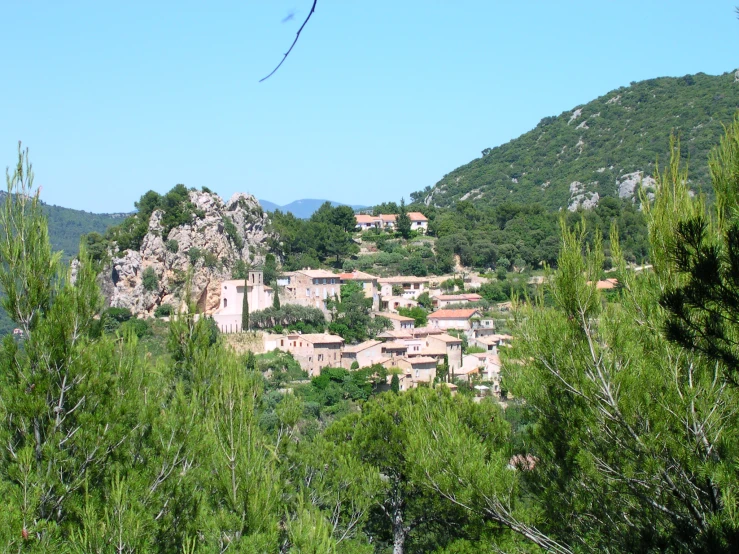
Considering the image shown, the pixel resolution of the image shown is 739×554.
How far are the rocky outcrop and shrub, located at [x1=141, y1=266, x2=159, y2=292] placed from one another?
2 cm

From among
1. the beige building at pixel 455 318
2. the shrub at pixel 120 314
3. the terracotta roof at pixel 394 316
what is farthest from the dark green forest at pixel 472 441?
the terracotta roof at pixel 394 316

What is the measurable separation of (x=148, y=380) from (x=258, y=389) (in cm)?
109

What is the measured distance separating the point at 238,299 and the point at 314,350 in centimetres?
518

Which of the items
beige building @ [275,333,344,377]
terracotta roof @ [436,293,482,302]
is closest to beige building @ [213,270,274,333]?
beige building @ [275,333,344,377]

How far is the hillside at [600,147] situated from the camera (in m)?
68.7

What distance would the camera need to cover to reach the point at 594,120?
89.7m

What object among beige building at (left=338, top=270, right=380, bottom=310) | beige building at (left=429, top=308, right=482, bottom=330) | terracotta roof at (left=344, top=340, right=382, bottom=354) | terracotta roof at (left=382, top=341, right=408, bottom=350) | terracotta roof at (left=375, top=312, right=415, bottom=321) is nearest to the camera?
terracotta roof at (left=344, top=340, right=382, bottom=354)

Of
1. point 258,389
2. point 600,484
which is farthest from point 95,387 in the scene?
point 600,484

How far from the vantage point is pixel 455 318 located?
3544cm

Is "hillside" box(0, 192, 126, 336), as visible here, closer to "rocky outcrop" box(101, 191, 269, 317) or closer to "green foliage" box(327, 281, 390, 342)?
"rocky outcrop" box(101, 191, 269, 317)

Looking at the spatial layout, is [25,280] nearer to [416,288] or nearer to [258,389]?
[258,389]

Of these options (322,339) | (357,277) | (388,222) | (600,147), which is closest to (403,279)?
(357,277)

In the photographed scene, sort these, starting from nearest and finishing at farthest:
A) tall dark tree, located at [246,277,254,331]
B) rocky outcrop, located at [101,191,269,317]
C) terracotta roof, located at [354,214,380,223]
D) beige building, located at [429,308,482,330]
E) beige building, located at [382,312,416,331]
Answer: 1. tall dark tree, located at [246,277,254,331]
2. beige building, located at [429,308,482,330]
3. rocky outcrop, located at [101,191,269,317]
4. beige building, located at [382,312,416,331]
5. terracotta roof, located at [354,214,380,223]

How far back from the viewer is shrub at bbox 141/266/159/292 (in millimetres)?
35219
